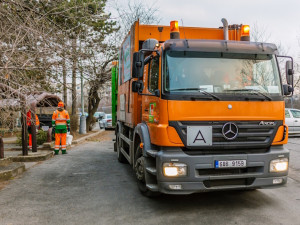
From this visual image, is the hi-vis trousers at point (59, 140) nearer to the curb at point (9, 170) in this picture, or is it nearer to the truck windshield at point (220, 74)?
the curb at point (9, 170)

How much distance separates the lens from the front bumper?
4.29m

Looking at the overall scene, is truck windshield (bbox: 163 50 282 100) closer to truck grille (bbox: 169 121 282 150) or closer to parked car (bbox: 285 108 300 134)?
truck grille (bbox: 169 121 282 150)

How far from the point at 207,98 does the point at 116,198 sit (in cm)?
240

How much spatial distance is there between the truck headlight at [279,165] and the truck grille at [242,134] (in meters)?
0.25

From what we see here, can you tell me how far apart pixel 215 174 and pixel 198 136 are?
0.60 meters

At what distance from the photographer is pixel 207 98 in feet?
14.5

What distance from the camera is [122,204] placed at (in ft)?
16.4

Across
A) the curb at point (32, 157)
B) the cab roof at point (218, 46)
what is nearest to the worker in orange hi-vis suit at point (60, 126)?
the curb at point (32, 157)

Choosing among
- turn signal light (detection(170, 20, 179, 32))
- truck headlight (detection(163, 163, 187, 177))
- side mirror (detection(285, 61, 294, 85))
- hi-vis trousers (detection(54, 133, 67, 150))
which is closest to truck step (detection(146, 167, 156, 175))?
truck headlight (detection(163, 163, 187, 177))

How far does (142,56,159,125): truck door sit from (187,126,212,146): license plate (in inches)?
22.0

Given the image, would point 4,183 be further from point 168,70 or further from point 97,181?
point 168,70

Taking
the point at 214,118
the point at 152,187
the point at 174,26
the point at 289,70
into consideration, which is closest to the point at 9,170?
the point at 152,187

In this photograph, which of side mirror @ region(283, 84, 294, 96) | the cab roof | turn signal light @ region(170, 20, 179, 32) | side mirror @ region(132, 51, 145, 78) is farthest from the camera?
turn signal light @ region(170, 20, 179, 32)

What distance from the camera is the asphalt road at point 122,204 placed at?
430 cm
